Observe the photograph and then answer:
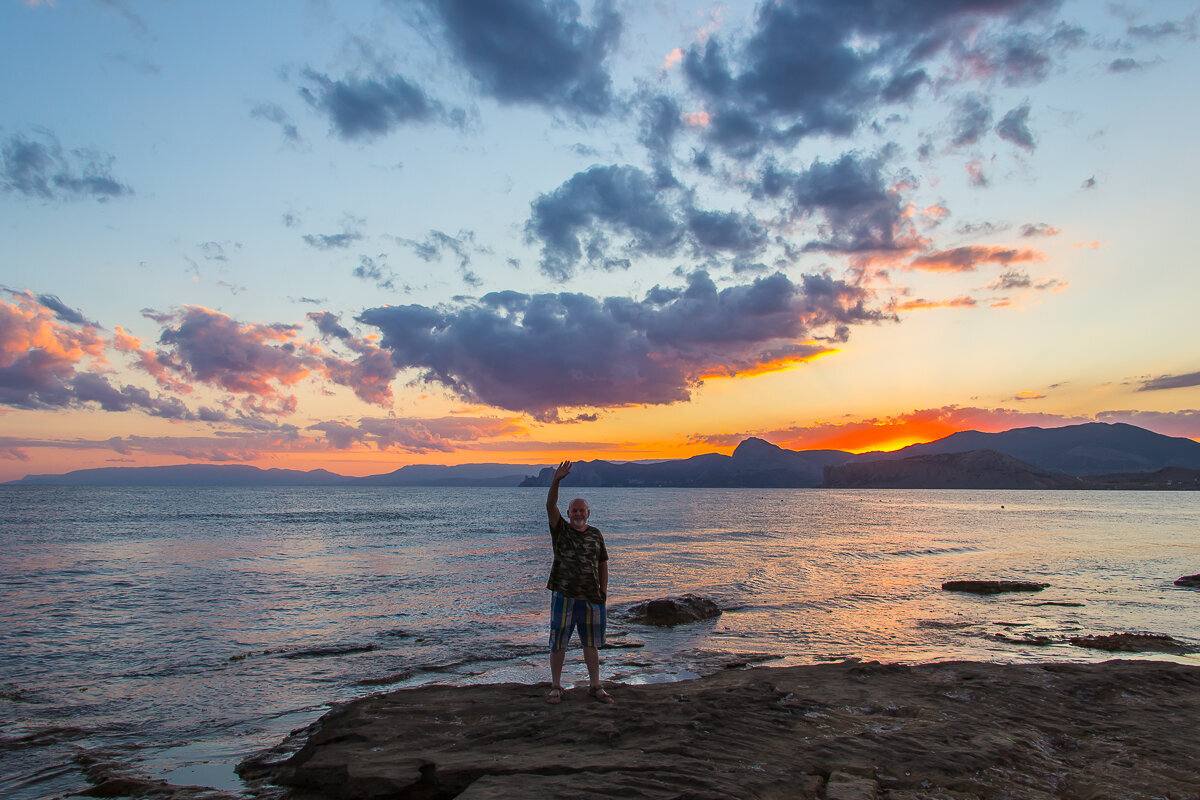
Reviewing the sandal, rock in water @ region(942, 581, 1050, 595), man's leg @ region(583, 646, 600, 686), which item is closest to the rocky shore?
the sandal

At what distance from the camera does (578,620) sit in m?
8.00

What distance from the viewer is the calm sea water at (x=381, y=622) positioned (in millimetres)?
9477

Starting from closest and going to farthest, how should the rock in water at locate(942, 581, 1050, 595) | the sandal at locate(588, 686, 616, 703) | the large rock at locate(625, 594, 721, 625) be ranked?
the sandal at locate(588, 686, 616, 703), the large rock at locate(625, 594, 721, 625), the rock in water at locate(942, 581, 1050, 595)

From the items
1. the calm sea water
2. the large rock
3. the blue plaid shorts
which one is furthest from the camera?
the large rock

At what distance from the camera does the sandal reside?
7590mm

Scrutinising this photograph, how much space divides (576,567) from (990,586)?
20661 mm

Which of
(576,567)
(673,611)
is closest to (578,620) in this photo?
(576,567)

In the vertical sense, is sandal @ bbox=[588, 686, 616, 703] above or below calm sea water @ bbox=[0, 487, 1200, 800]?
above

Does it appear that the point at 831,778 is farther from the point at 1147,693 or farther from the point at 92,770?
the point at 92,770

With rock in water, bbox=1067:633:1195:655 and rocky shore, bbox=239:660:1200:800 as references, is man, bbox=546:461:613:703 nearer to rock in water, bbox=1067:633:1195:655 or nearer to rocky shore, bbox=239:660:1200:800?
rocky shore, bbox=239:660:1200:800

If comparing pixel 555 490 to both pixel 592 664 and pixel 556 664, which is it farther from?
pixel 592 664

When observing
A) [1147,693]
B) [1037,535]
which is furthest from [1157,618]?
[1037,535]

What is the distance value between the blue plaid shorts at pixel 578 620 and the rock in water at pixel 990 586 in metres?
19.6

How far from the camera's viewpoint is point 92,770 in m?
7.39
